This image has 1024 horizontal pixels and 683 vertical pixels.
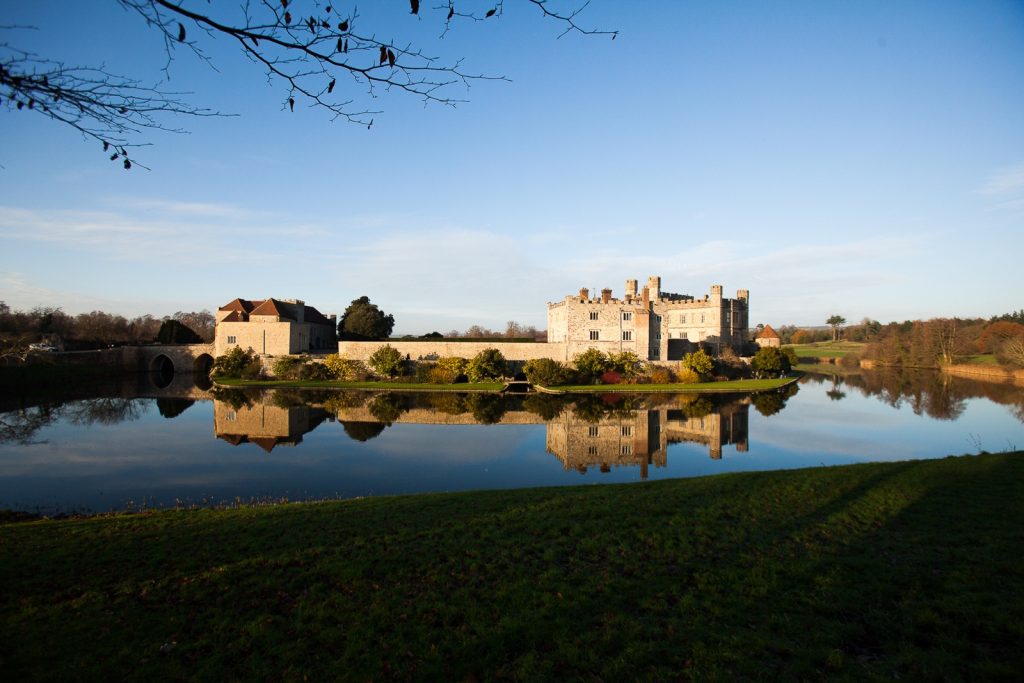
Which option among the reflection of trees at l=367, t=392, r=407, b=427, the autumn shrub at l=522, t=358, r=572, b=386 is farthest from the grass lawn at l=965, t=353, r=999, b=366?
the reflection of trees at l=367, t=392, r=407, b=427

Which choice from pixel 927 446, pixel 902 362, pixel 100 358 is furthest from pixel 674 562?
pixel 902 362

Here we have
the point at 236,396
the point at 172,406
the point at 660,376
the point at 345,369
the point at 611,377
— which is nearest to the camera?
the point at 172,406

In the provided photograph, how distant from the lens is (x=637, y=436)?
19406mm

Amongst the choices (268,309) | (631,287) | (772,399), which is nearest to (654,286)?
(631,287)

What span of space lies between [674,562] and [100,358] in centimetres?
5619

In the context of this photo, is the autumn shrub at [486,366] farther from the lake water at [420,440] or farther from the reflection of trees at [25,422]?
the reflection of trees at [25,422]

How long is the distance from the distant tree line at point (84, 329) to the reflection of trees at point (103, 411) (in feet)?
54.6

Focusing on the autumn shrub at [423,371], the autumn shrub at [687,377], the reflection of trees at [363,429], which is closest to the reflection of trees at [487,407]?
the reflection of trees at [363,429]

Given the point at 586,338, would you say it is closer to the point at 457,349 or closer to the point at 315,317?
the point at 457,349

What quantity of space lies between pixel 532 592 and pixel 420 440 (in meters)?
13.8

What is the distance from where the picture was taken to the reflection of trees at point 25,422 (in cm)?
1879

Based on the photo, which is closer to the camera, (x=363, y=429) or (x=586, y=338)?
(x=363, y=429)

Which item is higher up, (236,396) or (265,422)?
(236,396)

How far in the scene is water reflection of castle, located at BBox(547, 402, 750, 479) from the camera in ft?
51.3
